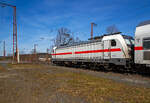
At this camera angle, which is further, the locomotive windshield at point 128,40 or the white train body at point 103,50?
the locomotive windshield at point 128,40

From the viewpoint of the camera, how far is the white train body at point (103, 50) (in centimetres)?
1117

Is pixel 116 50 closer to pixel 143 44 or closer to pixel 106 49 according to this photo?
pixel 106 49

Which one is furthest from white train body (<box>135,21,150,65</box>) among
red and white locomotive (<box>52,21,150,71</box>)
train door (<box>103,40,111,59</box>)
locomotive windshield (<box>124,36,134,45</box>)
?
train door (<box>103,40,111,59</box>)

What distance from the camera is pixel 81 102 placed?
13.6 ft

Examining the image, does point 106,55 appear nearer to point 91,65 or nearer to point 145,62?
point 91,65

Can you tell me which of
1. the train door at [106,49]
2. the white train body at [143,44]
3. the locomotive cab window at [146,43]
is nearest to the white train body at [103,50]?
the train door at [106,49]

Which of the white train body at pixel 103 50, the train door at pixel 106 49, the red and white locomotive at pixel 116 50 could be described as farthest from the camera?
the train door at pixel 106 49

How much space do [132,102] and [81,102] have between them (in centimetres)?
186

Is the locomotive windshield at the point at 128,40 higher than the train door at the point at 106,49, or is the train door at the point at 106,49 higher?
the locomotive windshield at the point at 128,40

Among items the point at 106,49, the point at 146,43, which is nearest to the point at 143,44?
the point at 146,43

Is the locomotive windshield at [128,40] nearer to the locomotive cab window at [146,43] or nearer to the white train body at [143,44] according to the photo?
the white train body at [143,44]

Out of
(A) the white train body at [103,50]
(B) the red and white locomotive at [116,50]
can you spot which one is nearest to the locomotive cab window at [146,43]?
(B) the red and white locomotive at [116,50]

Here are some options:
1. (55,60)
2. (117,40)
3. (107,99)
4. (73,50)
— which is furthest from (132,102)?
(55,60)

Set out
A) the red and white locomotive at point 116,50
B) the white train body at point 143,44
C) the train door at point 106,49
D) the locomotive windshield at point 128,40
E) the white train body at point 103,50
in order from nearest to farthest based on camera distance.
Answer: the white train body at point 143,44
the red and white locomotive at point 116,50
the white train body at point 103,50
the locomotive windshield at point 128,40
the train door at point 106,49
